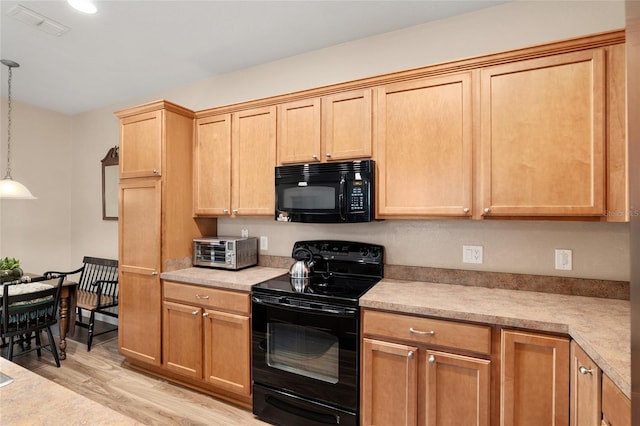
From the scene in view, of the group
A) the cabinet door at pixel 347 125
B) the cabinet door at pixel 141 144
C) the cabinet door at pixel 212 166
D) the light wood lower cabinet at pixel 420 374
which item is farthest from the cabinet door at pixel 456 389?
the cabinet door at pixel 141 144

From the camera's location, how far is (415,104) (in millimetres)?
2090

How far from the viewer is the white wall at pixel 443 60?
1.92 meters

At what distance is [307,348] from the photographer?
2066mm

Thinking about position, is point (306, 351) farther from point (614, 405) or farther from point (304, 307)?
point (614, 405)

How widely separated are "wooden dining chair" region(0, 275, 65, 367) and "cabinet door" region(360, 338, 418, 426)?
2.84 m

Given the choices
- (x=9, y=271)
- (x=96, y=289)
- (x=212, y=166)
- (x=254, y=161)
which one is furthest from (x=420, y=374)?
(x=96, y=289)

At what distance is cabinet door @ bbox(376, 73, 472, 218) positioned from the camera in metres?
1.97

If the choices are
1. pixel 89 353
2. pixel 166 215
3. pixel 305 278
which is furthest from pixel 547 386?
pixel 89 353

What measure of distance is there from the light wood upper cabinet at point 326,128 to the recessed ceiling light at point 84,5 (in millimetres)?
1385

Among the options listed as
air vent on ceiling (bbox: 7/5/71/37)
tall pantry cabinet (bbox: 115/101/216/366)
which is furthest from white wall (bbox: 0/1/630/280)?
air vent on ceiling (bbox: 7/5/71/37)

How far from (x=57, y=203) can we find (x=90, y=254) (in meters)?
0.87

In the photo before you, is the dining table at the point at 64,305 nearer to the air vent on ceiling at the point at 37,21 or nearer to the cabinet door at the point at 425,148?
the air vent on ceiling at the point at 37,21

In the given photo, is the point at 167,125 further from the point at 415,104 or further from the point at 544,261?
the point at 544,261

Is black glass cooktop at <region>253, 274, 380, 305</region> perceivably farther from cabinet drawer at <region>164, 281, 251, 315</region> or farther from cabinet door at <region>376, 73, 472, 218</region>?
cabinet door at <region>376, 73, 472, 218</region>
